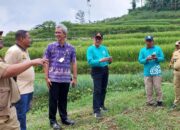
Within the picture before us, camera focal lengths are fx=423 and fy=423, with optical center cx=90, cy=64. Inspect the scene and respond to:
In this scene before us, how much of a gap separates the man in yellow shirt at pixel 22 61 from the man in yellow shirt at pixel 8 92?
145 centimetres

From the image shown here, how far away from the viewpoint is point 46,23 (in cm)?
4469

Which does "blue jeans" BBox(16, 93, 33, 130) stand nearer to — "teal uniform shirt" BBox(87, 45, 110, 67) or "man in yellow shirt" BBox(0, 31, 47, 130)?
"man in yellow shirt" BBox(0, 31, 47, 130)

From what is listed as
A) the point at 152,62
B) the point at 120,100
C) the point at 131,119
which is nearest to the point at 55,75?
the point at 131,119

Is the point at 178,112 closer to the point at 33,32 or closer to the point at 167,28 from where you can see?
the point at 167,28

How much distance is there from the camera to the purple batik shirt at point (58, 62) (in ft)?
24.3

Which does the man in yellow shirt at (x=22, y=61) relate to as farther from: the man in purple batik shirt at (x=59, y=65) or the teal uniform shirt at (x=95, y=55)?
the teal uniform shirt at (x=95, y=55)

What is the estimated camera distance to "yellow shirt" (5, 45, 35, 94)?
6.32m

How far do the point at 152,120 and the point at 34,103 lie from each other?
24.7ft

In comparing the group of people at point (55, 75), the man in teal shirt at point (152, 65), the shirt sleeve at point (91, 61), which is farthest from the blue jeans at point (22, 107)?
the man in teal shirt at point (152, 65)

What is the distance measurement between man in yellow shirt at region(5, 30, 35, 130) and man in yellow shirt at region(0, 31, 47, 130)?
4.76 ft

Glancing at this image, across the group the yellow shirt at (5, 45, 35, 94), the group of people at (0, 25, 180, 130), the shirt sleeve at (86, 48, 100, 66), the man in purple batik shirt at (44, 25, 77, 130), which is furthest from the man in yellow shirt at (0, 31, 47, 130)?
the shirt sleeve at (86, 48, 100, 66)

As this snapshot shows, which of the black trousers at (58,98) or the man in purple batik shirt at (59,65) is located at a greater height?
the man in purple batik shirt at (59,65)

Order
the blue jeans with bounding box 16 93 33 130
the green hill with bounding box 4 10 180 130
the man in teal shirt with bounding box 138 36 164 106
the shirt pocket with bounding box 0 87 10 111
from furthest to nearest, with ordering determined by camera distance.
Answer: the man in teal shirt with bounding box 138 36 164 106 → the green hill with bounding box 4 10 180 130 → the blue jeans with bounding box 16 93 33 130 → the shirt pocket with bounding box 0 87 10 111

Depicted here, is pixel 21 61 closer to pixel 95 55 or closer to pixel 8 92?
pixel 8 92
